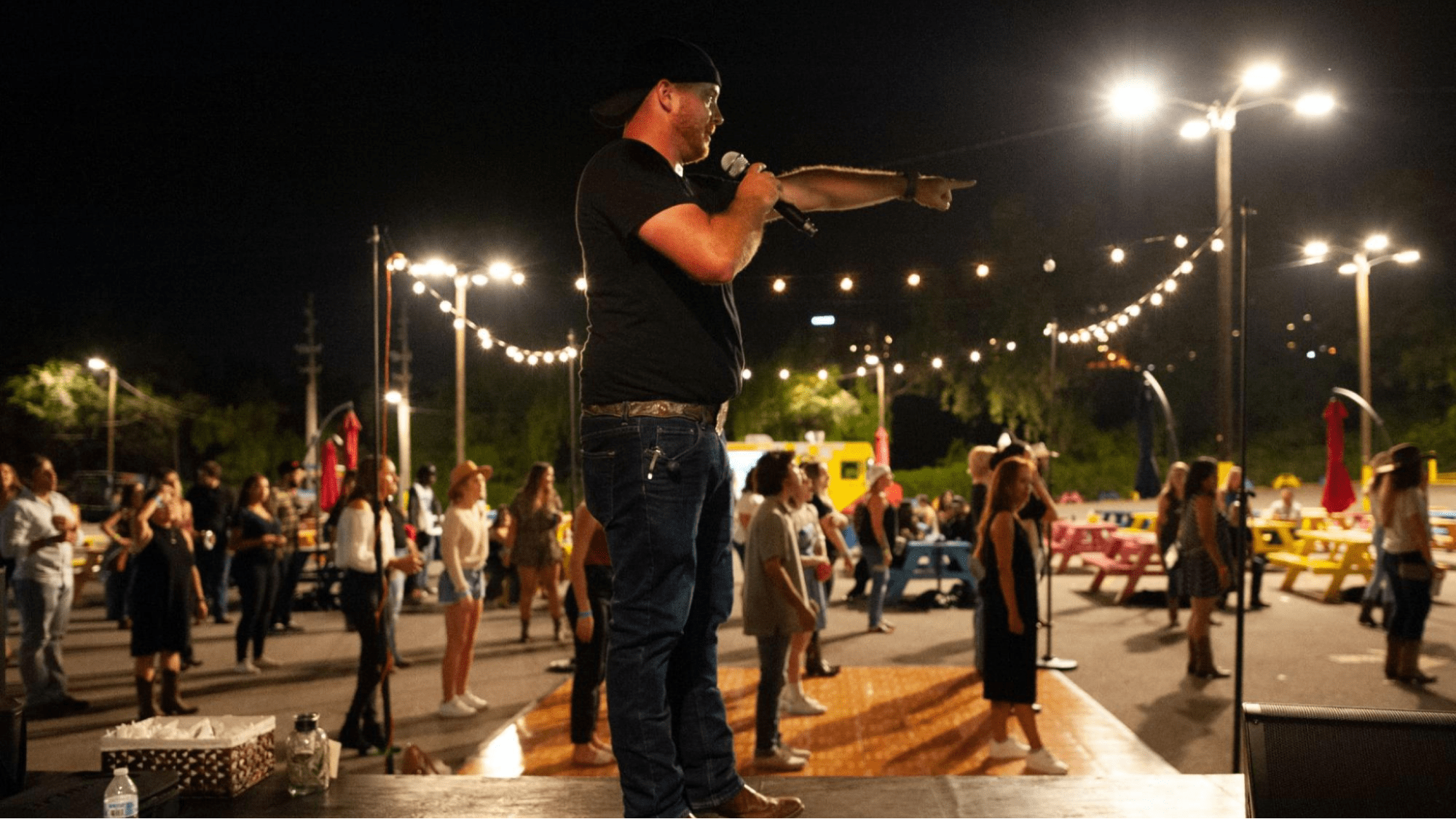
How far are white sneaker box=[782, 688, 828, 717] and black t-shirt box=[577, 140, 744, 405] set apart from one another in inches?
228

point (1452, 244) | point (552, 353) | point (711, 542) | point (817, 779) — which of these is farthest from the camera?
point (1452, 244)

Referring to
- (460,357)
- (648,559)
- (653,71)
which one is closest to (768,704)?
(648,559)

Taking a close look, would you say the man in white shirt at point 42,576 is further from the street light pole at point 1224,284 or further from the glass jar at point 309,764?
the street light pole at point 1224,284

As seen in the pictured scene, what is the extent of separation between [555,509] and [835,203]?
9.91 meters

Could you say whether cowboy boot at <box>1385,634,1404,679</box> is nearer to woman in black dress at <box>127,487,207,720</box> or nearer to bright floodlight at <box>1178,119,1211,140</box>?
bright floodlight at <box>1178,119,1211,140</box>

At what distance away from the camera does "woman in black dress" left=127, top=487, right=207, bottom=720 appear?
7219mm

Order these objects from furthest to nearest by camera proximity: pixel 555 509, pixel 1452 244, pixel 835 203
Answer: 1. pixel 1452 244
2. pixel 555 509
3. pixel 835 203

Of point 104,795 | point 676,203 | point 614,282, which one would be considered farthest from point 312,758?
point 676,203

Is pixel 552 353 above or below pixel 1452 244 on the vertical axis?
below

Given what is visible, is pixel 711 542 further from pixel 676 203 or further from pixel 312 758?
pixel 312 758

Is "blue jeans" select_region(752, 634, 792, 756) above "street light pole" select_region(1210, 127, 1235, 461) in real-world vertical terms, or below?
below

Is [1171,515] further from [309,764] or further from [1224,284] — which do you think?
[309,764]

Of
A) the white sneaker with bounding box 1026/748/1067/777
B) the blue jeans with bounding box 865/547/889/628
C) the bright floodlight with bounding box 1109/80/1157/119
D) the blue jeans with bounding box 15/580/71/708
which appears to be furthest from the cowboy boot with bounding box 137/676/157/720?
the bright floodlight with bounding box 1109/80/1157/119

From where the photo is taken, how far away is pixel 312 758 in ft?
10.9
